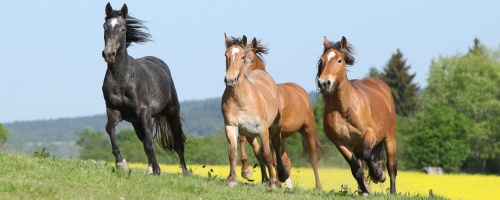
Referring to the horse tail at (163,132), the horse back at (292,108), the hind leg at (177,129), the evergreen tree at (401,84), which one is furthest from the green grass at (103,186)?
the evergreen tree at (401,84)

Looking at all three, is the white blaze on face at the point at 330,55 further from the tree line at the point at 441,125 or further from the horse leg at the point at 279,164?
the tree line at the point at 441,125

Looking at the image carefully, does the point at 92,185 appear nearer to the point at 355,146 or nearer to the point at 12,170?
the point at 12,170

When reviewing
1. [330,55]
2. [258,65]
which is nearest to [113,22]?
[330,55]

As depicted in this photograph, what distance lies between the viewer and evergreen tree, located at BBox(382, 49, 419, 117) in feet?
369

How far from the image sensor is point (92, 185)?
1302 centimetres

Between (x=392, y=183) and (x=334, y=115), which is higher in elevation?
(x=334, y=115)

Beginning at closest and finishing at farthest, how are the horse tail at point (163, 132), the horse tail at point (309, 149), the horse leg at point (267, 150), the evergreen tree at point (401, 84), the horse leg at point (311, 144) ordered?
1. the horse leg at point (267, 150)
2. the horse tail at point (163, 132)
3. the horse leg at point (311, 144)
4. the horse tail at point (309, 149)
5. the evergreen tree at point (401, 84)

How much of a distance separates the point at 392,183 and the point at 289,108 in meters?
2.52

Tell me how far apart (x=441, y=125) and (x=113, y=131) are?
69261mm

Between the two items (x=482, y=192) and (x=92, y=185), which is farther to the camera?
(x=482, y=192)

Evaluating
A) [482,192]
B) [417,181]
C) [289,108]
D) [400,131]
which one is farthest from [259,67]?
[400,131]

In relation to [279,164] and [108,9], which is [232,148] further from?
[108,9]

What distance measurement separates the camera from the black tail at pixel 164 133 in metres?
19.2

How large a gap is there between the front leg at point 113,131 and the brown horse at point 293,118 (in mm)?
3121
